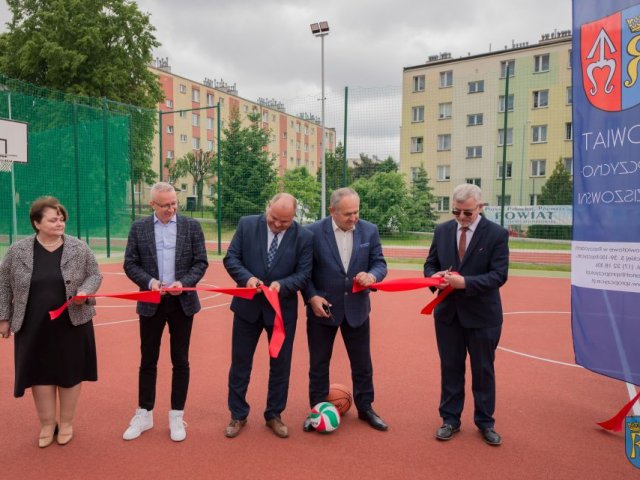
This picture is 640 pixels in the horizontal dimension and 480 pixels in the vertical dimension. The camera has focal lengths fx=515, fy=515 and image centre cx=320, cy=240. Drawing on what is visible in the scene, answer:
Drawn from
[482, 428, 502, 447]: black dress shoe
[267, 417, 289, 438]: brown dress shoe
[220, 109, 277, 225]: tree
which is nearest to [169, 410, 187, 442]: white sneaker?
[267, 417, 289, 438]: brown dress shoe

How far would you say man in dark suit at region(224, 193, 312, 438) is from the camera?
404 cm

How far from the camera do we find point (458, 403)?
4.09 metres

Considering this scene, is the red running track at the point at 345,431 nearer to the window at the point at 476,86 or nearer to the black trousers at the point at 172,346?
the black trousers at the point at 172,346

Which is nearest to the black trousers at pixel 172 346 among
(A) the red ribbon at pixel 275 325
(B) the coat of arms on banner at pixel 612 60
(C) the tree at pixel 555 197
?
(A) the red ribbon at pixel 275 325

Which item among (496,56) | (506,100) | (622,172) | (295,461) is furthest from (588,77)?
(496,56)

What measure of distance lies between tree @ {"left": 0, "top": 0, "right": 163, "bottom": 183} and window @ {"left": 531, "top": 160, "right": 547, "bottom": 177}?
760 inches

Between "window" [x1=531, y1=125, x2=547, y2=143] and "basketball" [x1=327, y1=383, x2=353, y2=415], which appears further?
"window" [x1=531, y1=125, x2=547, y2=143]

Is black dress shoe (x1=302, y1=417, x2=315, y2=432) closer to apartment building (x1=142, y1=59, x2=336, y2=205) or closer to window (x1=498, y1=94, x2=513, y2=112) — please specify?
window (x1=498, y1=94, x2=513, y2=112)

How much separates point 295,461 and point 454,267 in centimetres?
188

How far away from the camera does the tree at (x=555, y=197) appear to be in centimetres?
1474

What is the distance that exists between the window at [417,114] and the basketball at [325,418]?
72.1ft

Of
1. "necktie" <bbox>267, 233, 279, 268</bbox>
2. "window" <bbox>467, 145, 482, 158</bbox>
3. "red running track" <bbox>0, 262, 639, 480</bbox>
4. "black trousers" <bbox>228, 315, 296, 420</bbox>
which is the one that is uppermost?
"window" <bbox>467, 145, 482, 158</bbox>

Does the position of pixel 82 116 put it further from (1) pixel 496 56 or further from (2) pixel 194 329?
(1) pixel 496 56

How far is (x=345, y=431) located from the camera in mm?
4090
